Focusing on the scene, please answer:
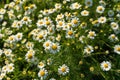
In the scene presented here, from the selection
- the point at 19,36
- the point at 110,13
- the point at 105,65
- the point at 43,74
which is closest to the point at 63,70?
the point at 43,74

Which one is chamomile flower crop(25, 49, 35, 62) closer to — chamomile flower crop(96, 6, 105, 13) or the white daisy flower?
the white daisy flower

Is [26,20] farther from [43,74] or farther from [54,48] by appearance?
[43,74]

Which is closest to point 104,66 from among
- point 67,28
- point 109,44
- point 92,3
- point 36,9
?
point 109,44

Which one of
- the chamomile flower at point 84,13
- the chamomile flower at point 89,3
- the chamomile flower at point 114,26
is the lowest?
the chamomile flower at point 114,26

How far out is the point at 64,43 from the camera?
14.6ft

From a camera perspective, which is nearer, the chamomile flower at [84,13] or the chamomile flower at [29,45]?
the chamomile flower at [29,45]

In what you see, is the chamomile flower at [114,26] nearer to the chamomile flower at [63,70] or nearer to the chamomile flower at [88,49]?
the chamomile flower at [88,49]

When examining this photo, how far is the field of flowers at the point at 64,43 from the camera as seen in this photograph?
4340mm

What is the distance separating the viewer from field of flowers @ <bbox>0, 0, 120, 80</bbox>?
171 inches

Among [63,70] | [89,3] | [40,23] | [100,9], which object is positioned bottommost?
[63,70]

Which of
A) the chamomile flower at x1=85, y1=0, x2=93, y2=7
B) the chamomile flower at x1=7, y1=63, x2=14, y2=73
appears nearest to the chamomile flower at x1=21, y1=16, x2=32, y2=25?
the chamomile flower at x1=7, y1=63, x2=14, y2=73

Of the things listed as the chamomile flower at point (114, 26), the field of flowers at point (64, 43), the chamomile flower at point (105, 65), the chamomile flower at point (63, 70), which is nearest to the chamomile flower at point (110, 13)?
the field of flowers at point (64, 43)

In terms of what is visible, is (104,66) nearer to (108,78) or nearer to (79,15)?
(108,78)

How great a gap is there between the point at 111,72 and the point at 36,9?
1721 millimetres
